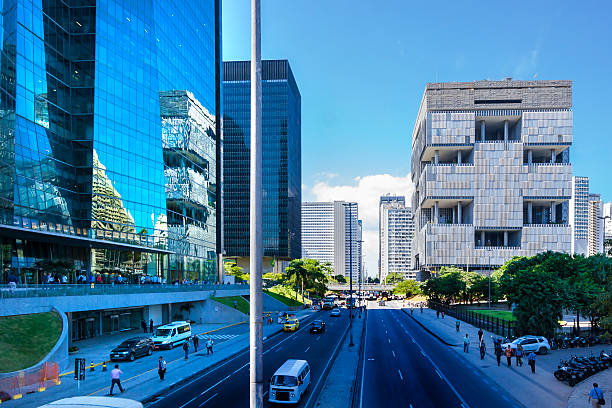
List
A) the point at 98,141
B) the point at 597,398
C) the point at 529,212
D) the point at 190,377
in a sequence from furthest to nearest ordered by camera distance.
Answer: the point at 529,212 → the point at 98,141 → the point at 190,377 → the point at 597,398

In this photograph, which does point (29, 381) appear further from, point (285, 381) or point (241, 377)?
point (285, 381)

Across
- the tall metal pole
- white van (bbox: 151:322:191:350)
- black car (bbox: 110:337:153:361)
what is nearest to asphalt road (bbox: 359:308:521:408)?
the tall metal pole

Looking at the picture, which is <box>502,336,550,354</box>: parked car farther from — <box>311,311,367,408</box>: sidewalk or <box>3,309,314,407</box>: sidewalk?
<box>3,309,314,407</box>: sidewalk

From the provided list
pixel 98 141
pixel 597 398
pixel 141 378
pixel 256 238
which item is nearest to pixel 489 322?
pixel 597 398

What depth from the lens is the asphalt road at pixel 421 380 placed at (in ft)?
68.9

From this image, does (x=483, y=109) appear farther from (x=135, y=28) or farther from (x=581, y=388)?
(x=581, y=388)

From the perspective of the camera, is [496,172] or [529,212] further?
[529,212]

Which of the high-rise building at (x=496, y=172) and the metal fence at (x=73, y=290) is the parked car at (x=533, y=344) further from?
the high-rise building at (x=496, y=172)

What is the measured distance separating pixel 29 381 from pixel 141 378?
590 cm

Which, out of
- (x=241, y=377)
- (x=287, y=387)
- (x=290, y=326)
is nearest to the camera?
(x=287, y=387)

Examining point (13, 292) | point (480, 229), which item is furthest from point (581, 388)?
point (480, 229)

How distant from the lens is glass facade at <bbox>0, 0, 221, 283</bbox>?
38344 mm

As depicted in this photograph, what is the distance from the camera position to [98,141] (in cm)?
4769

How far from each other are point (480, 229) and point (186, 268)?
3058 inches
